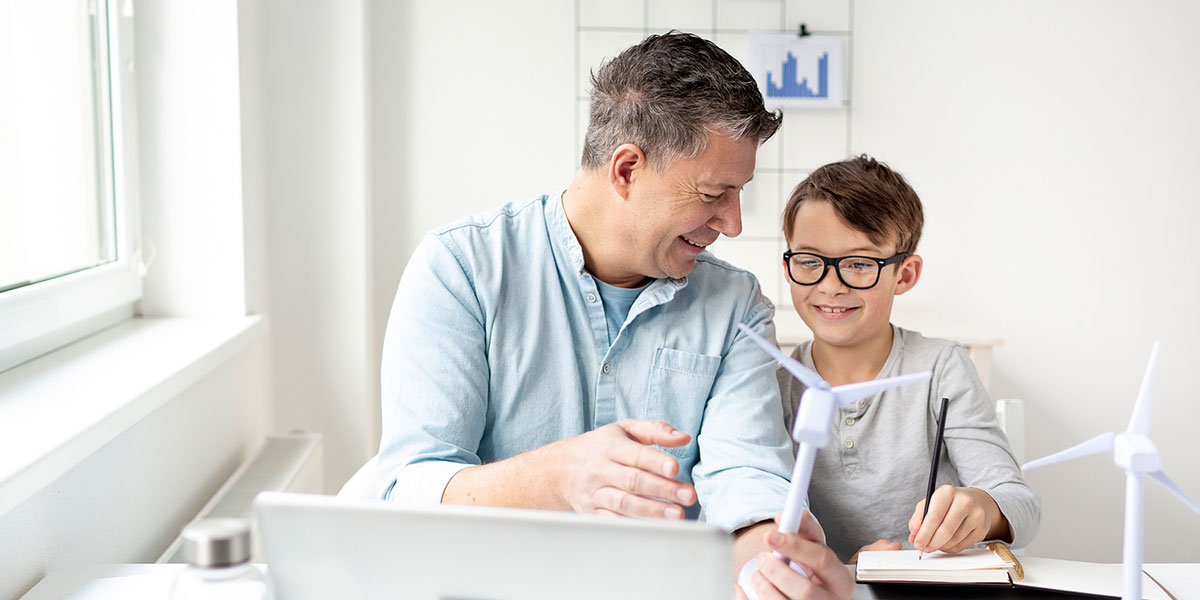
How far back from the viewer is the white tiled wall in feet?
8.64

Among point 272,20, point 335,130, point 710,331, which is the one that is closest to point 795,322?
point 710,331

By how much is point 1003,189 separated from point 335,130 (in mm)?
1812

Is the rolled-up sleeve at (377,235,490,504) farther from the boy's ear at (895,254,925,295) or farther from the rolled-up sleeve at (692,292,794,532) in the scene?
the boy's ear at (895,254,925,295)

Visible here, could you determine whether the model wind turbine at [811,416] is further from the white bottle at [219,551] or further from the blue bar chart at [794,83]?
the blue bar chart at [794,83]

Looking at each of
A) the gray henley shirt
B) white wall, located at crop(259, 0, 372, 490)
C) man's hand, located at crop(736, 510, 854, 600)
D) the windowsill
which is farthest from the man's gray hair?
white wall, located at crop(259, 0, 372, 490)

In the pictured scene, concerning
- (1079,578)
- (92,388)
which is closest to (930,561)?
(1079,578)

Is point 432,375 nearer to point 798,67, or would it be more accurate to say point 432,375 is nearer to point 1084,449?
point 1084,449

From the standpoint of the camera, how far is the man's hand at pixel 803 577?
939 millimetres

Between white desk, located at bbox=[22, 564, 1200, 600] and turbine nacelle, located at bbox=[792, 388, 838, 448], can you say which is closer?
turbine nacelle, located at bbox=[792, 388, 838, 448]

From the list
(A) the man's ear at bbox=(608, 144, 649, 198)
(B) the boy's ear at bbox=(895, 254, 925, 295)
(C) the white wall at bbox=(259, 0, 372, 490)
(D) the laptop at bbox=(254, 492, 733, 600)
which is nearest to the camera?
(D) the laptop at bbox=(254, 492, 733, 600)

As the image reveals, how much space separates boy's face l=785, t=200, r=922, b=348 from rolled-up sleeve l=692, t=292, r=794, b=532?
0.33 ft

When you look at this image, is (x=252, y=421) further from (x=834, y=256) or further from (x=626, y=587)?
(x=626, y=587)

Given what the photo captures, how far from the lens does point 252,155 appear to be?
2197 millimetres

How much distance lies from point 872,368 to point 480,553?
1043 millimetres
